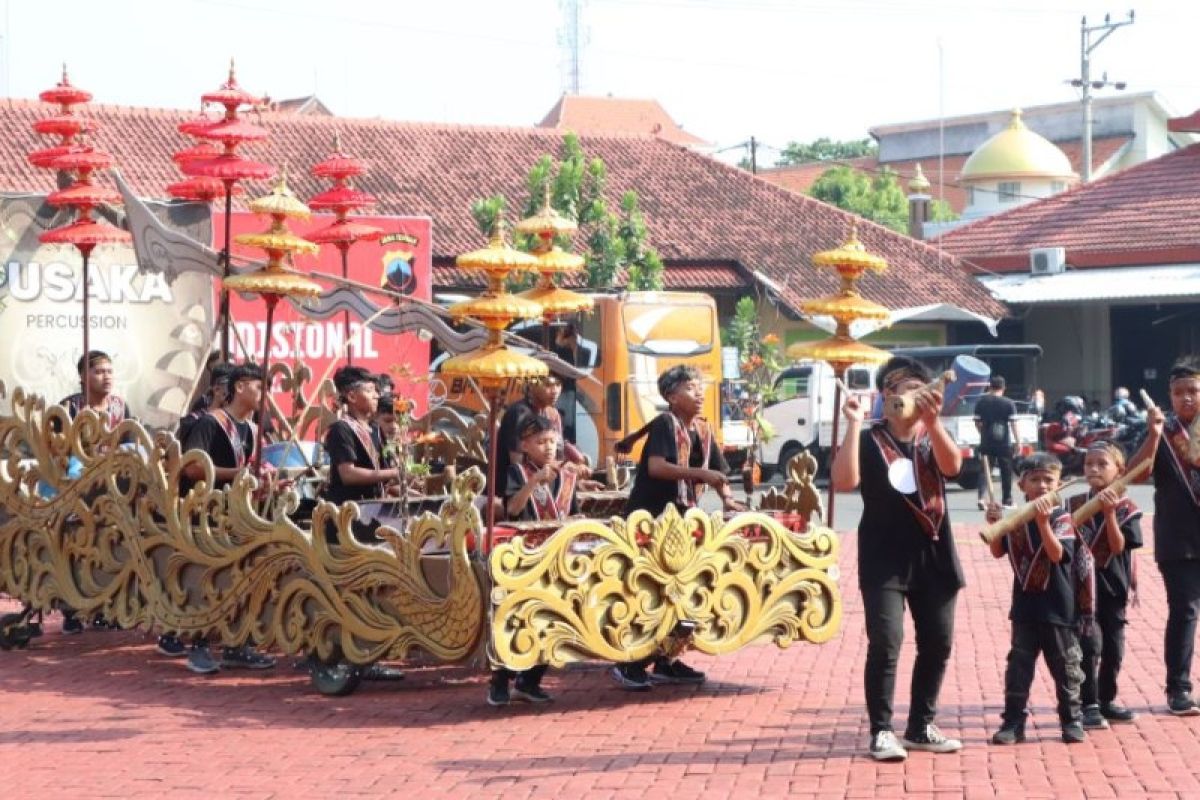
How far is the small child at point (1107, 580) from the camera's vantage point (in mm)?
8594

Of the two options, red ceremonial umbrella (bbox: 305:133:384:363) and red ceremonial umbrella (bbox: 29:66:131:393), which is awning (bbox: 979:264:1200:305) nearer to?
red ceremonial umbrella (bbox: 305:133:384:363)

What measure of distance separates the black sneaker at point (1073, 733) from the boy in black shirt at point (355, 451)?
3.92m

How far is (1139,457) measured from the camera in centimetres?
895

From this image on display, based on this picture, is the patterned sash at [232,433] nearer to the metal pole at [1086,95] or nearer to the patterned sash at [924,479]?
the patterned sash at [924,479]

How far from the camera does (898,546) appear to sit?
7.88 meters

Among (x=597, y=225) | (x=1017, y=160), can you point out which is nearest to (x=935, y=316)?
(x=597, y=225)

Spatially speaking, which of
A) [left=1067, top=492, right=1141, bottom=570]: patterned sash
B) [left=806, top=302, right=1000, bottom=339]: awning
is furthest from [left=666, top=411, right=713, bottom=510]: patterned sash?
[left=806, top=302, right=1000, bottom=339]: awning

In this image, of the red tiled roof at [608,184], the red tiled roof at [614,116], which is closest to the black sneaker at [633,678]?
the red tiled roof at [608,184]

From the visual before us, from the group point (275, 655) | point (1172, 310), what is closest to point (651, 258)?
point (1172, 310)

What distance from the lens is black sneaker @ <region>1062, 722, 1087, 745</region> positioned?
8.28m

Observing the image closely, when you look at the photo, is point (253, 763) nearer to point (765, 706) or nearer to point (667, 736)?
point (667, 736)

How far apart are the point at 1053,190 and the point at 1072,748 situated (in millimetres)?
48338

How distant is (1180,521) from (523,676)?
313cm

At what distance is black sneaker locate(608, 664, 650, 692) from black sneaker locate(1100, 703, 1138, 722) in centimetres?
232
